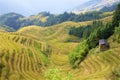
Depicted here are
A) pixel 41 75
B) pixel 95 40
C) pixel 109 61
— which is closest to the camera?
pixel 109 61

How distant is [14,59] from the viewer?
107 metres

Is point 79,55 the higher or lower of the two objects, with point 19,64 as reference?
higher

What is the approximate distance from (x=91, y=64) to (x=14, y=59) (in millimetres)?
29482

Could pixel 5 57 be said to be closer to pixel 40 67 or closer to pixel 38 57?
pixel 40 67

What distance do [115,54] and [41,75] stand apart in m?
24.8

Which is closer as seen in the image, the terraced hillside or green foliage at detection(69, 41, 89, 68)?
the terraced hillside

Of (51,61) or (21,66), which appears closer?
(21,66)

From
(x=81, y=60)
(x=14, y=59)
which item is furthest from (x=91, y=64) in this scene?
(x=14, y=59)

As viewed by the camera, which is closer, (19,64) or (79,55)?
(19,64)

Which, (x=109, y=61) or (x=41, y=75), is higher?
(x=109, y=61)

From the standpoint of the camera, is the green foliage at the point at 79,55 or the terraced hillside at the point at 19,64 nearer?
the terraced hillside at the point at 19,64

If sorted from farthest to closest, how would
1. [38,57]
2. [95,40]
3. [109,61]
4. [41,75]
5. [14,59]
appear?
[38,57] < [95,40] < [14,59] < [41,75] < [109,61]

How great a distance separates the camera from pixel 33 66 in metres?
110

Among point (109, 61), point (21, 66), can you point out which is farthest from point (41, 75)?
point (109, 61)
